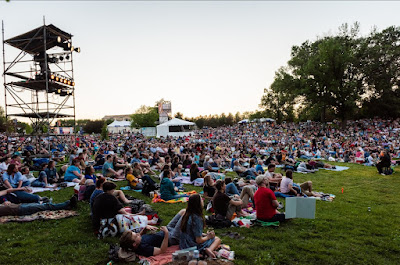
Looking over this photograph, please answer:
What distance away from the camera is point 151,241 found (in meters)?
4.16

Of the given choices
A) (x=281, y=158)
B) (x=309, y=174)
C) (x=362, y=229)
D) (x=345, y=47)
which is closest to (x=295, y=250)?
(x=362, y=229)

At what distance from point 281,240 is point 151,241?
237 cm

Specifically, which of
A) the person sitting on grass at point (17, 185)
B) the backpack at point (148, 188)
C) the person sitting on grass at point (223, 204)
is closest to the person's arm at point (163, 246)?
the person sitting on grass at point (223, 204)

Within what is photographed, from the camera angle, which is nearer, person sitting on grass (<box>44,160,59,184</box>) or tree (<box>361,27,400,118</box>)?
person sitting on grass (<box>44,160,59,184</box>)

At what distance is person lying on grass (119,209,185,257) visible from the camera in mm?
3873

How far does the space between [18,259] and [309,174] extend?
1179 cm

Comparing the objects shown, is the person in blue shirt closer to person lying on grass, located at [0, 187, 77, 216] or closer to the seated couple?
person lying on grass, located at [0, 187, 77, 216]

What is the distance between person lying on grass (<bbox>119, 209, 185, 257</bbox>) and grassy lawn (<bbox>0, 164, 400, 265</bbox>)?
0.50 meters

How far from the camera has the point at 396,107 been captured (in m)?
34.7

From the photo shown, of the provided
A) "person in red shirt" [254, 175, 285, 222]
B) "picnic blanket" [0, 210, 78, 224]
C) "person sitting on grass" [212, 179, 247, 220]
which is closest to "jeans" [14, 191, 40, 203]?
"picnic blanket" [0, 210, 78, 224]

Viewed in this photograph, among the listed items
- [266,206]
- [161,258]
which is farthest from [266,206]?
[161,258]

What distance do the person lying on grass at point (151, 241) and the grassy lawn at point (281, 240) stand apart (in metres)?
0.50

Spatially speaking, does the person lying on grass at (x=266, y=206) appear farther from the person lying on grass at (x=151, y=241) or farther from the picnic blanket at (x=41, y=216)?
the picnic blanket at (x=41, y=216)

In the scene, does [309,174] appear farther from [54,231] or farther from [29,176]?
[29,176]
